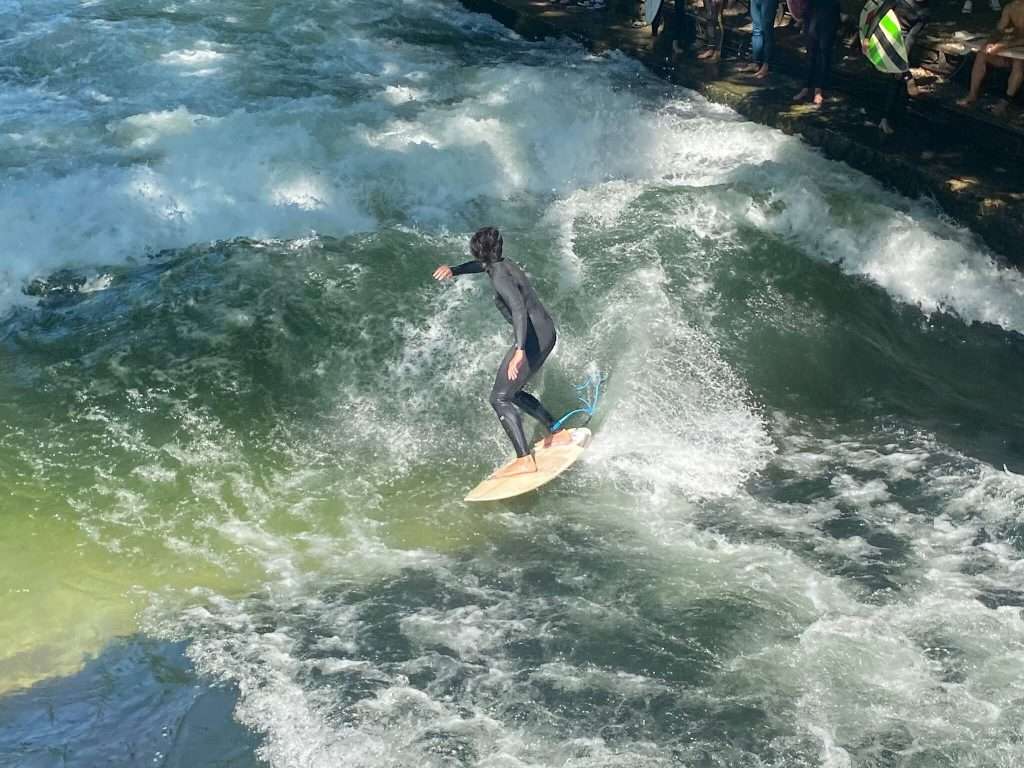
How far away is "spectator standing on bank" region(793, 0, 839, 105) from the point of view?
12.0 m

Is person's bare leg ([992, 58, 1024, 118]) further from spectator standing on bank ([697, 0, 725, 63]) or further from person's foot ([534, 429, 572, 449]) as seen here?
person's foot ([534, 429, 572, 449])

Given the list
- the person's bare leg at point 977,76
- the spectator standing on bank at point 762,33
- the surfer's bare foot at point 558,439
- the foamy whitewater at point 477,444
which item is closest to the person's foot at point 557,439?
the surfer's bare foot at point 558,439

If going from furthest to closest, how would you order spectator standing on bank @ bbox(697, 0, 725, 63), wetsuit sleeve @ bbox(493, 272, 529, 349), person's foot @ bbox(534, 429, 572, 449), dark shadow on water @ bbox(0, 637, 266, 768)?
spectator standing on bank @ bbox(697, 0, 725, 63) → person's foot @ bbox(534, 429, 572, 449) → wetsuit sleeve @ bbox(493, 272, 529, 349) → dark shadow on water @ bbox(0, 637, 266, 768)

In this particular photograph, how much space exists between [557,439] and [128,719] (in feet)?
11.4

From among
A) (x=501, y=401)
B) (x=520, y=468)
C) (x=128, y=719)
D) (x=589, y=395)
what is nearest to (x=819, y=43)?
(x=589, y=395)

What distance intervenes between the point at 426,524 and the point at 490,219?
15.0ft

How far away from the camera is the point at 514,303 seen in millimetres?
7484

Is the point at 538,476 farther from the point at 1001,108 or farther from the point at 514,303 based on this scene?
the point at 1001,108

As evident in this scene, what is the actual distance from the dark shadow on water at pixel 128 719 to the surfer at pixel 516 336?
2.58m

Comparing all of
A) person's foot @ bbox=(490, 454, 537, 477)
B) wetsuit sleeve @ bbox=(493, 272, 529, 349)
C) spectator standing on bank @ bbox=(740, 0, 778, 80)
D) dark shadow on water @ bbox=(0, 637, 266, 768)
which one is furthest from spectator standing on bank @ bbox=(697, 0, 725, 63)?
dark shadow on water @ bbox=(0, 637, 266, 768)

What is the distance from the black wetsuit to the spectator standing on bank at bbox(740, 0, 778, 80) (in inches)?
270

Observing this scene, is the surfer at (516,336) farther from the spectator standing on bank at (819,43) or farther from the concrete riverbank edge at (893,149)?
the spectator standing on bank at (819,43)

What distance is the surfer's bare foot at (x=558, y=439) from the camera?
8.16m

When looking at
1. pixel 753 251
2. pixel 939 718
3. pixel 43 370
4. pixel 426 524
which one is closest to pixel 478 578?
pixel 426 524
